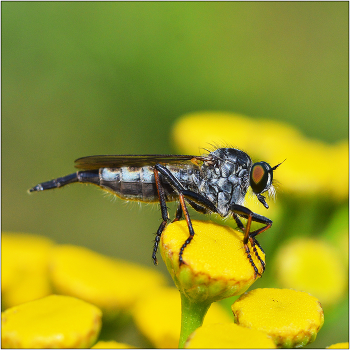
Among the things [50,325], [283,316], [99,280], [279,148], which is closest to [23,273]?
[99,280]

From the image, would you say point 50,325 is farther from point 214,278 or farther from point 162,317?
point 162,317

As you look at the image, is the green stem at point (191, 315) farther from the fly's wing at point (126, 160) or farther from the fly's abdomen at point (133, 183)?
the fly's wing at point (126, 160)

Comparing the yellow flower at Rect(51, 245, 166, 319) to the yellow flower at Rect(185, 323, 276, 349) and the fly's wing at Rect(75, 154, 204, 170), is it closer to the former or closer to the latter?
the fly's wing at Rect(75, 154, 204, 170)

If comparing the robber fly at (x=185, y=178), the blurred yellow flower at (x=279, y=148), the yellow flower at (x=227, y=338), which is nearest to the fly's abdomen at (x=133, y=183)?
the robber fly at (x=185, y=178)

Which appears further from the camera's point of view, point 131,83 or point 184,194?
point 131,83

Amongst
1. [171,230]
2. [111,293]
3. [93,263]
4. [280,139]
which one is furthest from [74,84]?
[171,230]
